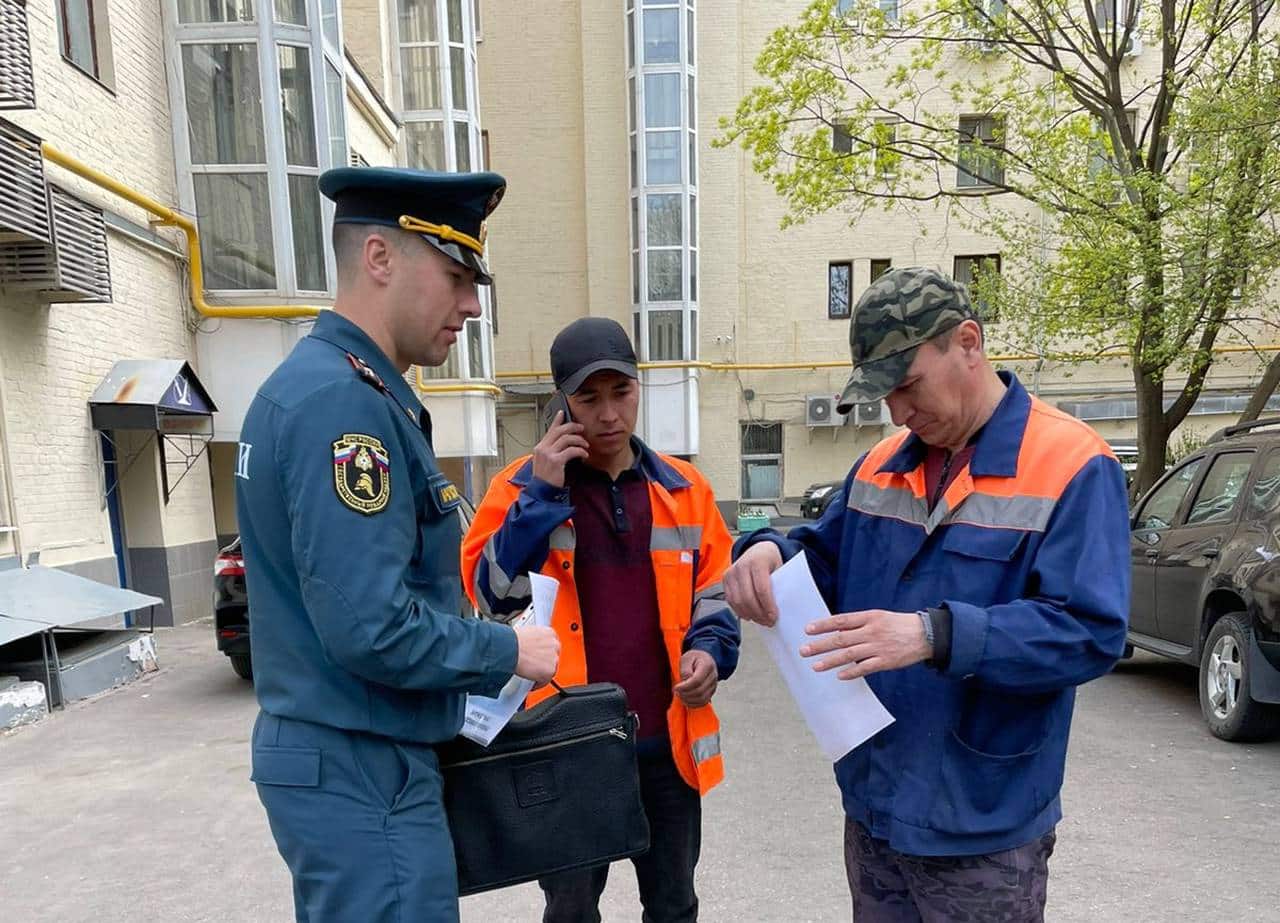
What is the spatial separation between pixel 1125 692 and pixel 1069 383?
15237mm

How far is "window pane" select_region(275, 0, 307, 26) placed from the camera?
897cm

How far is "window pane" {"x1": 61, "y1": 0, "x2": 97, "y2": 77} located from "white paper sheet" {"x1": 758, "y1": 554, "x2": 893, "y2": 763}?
8907 millimetres

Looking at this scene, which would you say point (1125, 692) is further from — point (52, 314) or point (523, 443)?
point (523, 443)

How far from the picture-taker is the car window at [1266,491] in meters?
4.61

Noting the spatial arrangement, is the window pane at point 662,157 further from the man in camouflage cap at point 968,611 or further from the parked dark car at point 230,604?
the man in camouflage cap at point 968,611

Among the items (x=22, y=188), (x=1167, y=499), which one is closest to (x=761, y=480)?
(x=1167, y=499)

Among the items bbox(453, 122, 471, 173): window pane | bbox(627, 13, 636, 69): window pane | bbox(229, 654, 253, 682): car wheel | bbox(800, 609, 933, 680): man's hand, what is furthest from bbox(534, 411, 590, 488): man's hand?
bbox(627, 13, 636, 69): window pane

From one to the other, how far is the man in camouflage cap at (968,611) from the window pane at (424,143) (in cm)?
1418

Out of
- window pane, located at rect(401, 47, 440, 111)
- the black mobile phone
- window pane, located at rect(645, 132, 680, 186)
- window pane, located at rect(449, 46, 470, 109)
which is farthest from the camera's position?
window pane, located at rect(645, 132, 680, 186)

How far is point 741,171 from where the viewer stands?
1880 cm

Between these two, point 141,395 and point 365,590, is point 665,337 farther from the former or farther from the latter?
point 365,590

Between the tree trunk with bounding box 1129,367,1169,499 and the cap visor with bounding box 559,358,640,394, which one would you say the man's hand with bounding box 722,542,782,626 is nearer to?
the cap visor with bounding box 559,358,640,394

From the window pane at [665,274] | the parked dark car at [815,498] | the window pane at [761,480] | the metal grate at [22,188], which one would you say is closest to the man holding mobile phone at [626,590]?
the metal grate at [22,188]

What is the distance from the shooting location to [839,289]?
63.4 ft
